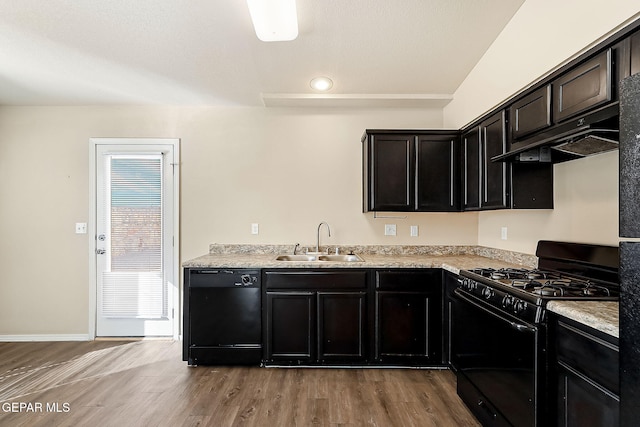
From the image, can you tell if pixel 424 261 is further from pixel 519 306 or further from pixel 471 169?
pixel 519 306

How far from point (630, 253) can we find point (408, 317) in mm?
2003

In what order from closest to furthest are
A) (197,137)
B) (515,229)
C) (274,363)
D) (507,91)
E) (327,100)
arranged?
(507,91)
(515,229)
(274,363)
(327,100)
(197,137)

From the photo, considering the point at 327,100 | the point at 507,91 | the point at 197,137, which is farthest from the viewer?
the point at 197,137

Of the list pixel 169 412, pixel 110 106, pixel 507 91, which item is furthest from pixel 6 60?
pixel 507 91

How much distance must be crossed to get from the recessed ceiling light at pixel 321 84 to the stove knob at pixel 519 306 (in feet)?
7.77

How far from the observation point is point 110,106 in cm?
351

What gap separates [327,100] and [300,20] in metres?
1.14

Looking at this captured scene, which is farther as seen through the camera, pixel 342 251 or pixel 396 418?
pixel 342 251

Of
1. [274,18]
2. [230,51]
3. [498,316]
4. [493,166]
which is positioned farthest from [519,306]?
[230,51]

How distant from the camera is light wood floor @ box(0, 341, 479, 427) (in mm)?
2068

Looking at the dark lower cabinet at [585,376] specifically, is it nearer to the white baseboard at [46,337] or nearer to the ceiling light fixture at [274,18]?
the ceiling light fixture at [274,18]

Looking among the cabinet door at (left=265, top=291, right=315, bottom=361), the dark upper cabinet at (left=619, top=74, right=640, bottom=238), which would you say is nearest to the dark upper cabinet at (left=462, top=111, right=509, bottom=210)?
the dark upper cabinet at (left=619, top=74, right=640, bottom=238)

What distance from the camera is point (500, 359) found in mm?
1687

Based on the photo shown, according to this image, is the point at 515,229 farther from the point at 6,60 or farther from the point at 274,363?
the point at 6,60
